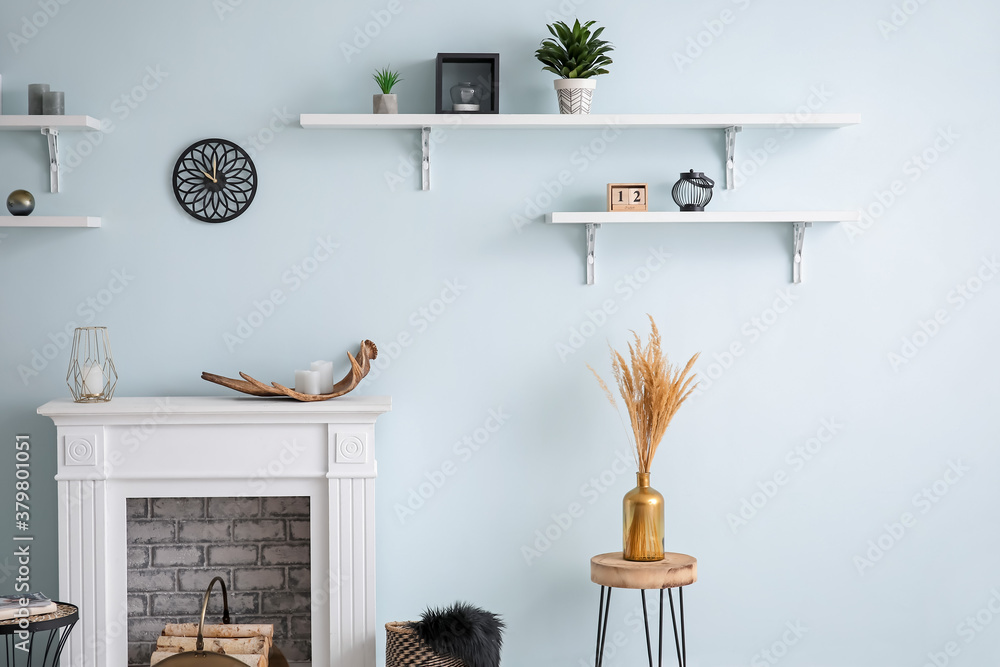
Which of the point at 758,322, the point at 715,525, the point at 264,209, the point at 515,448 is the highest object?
the point at 264,209

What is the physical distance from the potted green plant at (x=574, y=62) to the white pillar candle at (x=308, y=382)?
1.17m

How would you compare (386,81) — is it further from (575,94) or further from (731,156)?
(731,156)

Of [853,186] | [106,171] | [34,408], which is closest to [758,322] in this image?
[853,186]

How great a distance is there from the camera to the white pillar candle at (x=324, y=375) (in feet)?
8.80

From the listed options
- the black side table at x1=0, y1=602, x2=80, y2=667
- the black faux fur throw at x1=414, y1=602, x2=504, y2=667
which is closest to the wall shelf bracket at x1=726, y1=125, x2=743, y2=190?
the black faux fur throw at x1=414, y1=602, x2=504, y2=667

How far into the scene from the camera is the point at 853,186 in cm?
292

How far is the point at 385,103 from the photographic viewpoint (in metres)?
2.72

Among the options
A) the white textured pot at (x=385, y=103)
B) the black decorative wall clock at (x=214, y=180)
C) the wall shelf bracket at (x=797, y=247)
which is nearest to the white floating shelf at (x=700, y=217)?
the wall shelf bracket at (x=797, y=247)

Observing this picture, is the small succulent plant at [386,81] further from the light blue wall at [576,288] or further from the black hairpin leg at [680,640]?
the black hairpin leg at [680,640]

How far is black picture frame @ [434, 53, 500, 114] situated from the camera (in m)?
2.75

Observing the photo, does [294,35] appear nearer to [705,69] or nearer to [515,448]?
[705,69]

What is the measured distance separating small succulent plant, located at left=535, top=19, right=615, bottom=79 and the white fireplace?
1246 mm

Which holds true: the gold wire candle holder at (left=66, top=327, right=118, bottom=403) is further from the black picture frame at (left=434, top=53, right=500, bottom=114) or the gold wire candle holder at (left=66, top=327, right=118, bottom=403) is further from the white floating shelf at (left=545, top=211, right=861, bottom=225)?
the white floating shelf at (left=545, top=211, right=861, bottom=225)

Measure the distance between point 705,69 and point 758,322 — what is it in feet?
2.91
